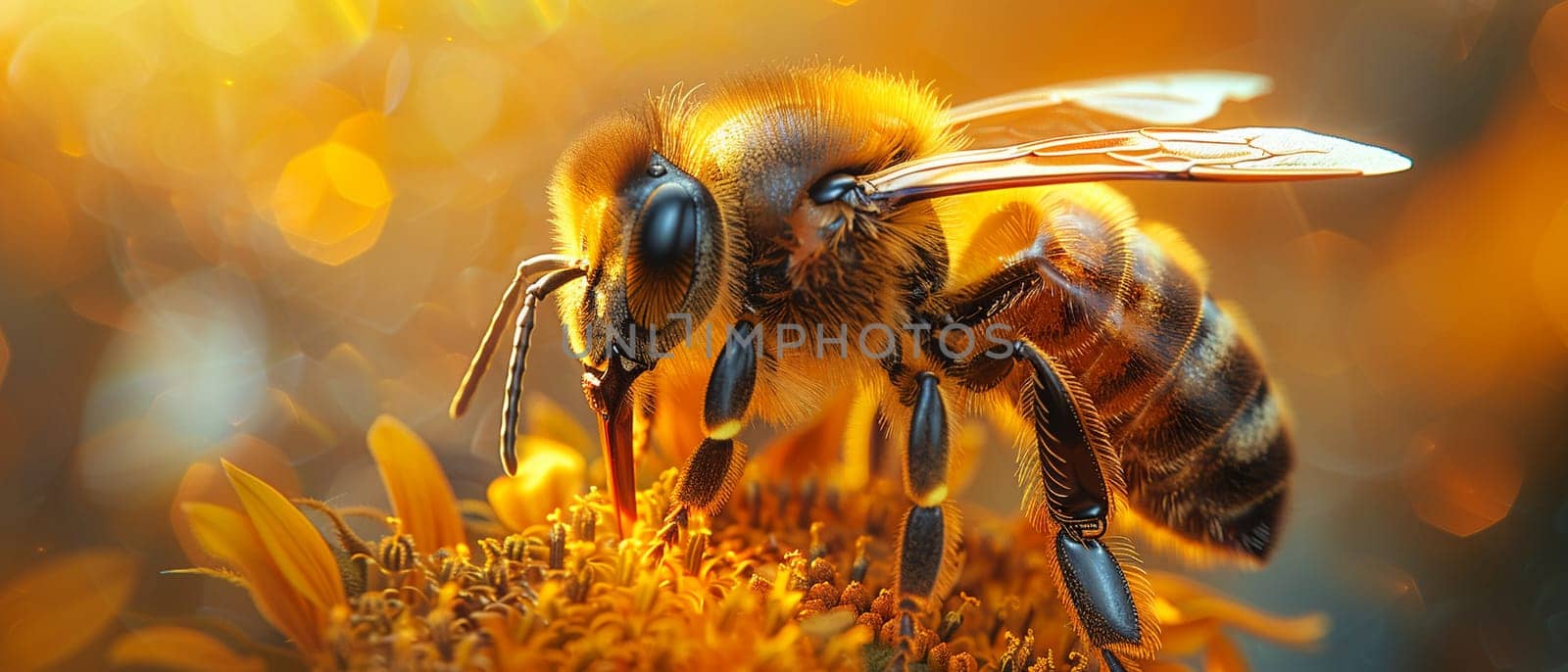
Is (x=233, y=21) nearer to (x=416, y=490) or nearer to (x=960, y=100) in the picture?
(x=416, y=490)

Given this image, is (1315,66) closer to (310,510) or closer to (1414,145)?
(1414,145)

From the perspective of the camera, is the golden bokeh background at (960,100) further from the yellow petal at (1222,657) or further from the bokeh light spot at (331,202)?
the yellow petal at (1222,657)

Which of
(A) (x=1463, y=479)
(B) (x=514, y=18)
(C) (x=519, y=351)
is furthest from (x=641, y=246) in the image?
(A) (x=1463, y=479)

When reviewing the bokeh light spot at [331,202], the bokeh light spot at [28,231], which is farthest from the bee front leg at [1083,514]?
the bokeh light spot at [331,202]

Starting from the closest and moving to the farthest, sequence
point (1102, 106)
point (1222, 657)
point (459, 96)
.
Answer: point (1222, 657) < point (1102, 106) < point (459, 96)

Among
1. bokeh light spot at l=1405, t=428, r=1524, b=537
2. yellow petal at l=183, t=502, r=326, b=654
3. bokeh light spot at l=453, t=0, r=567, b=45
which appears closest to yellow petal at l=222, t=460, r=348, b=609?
yellow petal at l=183, t=502, r=326, b=654

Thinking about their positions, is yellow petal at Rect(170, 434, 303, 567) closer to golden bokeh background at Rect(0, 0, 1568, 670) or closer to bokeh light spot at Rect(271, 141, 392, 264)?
golden bokeh background at Rect(0, 0, 1568, 670)
